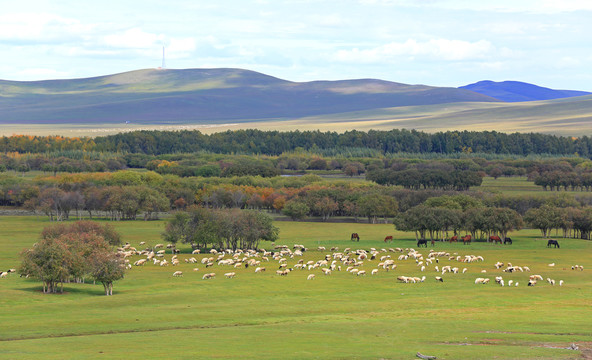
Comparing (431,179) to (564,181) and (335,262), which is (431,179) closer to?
(564,181)

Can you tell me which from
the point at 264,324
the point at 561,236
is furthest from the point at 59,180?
the point at 264,324


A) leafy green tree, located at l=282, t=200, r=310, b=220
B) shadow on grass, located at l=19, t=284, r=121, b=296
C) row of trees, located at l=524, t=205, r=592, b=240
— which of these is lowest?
leafy green tree, located at l=282, t=200, r=310, b=220

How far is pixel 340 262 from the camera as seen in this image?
76.5 m

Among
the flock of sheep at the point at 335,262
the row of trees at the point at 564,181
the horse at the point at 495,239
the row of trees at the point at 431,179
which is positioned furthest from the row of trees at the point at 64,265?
the row of trees at the point at 564,181

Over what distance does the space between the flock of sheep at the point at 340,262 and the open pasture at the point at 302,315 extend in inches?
29.9

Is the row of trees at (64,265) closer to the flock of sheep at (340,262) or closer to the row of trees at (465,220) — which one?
the flock of sheep at (340,262)

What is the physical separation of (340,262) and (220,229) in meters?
19.4

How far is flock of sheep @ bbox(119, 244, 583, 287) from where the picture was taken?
67.0 m

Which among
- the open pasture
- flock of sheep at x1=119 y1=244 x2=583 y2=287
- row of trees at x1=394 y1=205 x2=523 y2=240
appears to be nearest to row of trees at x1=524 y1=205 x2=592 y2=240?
row of trees at x1=394 y1=205 x2=523 y2=240

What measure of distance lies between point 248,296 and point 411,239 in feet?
175

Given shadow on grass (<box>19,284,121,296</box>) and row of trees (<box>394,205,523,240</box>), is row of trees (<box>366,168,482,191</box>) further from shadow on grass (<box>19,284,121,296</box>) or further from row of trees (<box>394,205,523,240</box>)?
shadow on grass (<box>19,284,121,296</box>)

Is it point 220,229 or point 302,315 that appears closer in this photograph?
point 302,315

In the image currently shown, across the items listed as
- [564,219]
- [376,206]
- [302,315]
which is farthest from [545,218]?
Result: [302,315]

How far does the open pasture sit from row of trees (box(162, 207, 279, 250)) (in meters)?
14.8
